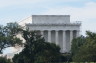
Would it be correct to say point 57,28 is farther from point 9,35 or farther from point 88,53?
point 88,53

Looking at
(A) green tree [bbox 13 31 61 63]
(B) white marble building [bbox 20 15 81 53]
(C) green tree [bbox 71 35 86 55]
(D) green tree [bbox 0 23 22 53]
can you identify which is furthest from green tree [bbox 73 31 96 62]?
(B) white marble building [bbox 20 15 81 53]

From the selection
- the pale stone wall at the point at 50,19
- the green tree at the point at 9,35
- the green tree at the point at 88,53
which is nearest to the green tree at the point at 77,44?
the green tree at the point at 9,35

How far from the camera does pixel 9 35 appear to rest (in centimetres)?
16950

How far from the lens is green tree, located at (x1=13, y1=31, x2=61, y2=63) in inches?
5733

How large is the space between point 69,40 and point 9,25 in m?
24.1

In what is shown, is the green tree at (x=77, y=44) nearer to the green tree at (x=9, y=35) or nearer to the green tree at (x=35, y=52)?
the green tree at (x=35, y=52)

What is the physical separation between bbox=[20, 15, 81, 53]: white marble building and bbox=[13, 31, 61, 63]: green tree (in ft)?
114

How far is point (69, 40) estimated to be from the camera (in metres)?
194

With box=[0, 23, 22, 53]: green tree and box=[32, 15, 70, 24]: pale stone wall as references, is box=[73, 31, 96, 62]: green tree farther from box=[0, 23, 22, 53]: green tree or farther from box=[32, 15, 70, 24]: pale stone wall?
box=[32, 15, 70, 24]: pale stone wall

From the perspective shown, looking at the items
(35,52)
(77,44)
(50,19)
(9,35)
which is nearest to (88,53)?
(35,52)

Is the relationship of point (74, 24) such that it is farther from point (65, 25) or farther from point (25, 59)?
point (25, 59)

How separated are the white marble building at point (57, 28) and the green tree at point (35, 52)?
34.8 metres

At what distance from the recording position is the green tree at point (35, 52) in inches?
5733

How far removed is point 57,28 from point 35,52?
41957 mm
